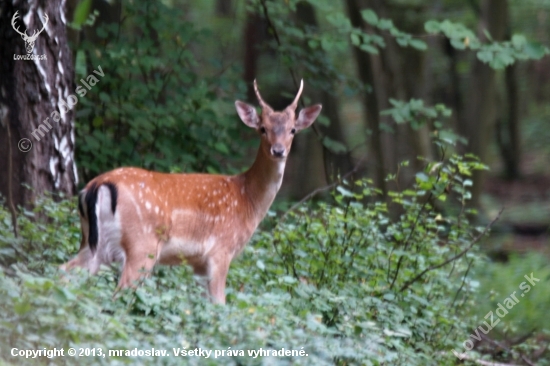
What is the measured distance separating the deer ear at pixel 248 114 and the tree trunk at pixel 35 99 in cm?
150

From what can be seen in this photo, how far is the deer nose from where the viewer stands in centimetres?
730

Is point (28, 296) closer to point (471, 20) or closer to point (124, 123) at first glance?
point (124, 123)

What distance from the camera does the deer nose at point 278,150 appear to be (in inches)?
287

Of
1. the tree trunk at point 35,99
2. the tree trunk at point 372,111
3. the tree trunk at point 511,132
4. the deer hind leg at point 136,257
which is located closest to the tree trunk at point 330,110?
the tree trunk at point 372,111

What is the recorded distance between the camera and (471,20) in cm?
1493

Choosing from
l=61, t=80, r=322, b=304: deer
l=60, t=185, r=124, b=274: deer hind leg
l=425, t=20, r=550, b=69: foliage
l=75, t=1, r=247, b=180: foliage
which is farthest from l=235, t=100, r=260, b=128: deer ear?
l=425, t=20, r=550, b=69: foliage

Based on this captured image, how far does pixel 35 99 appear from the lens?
7453 mm

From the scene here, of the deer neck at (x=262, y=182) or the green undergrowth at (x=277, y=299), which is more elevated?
the deer neck at (x=262, y=182)

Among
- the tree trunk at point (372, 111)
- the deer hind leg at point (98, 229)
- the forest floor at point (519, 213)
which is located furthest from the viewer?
the forest floor at point (519, 213)

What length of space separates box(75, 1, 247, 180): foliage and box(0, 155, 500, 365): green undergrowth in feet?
5.53

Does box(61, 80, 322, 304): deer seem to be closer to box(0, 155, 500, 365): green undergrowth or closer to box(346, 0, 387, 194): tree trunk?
box(0, 155, 500, 365): green undergrowth

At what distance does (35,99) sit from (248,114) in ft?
6.12

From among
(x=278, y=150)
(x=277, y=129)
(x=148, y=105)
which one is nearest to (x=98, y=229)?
(x=278, y=150)

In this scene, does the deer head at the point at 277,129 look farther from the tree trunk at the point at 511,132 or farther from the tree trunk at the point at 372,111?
the tree trunk at the point at 511,132
